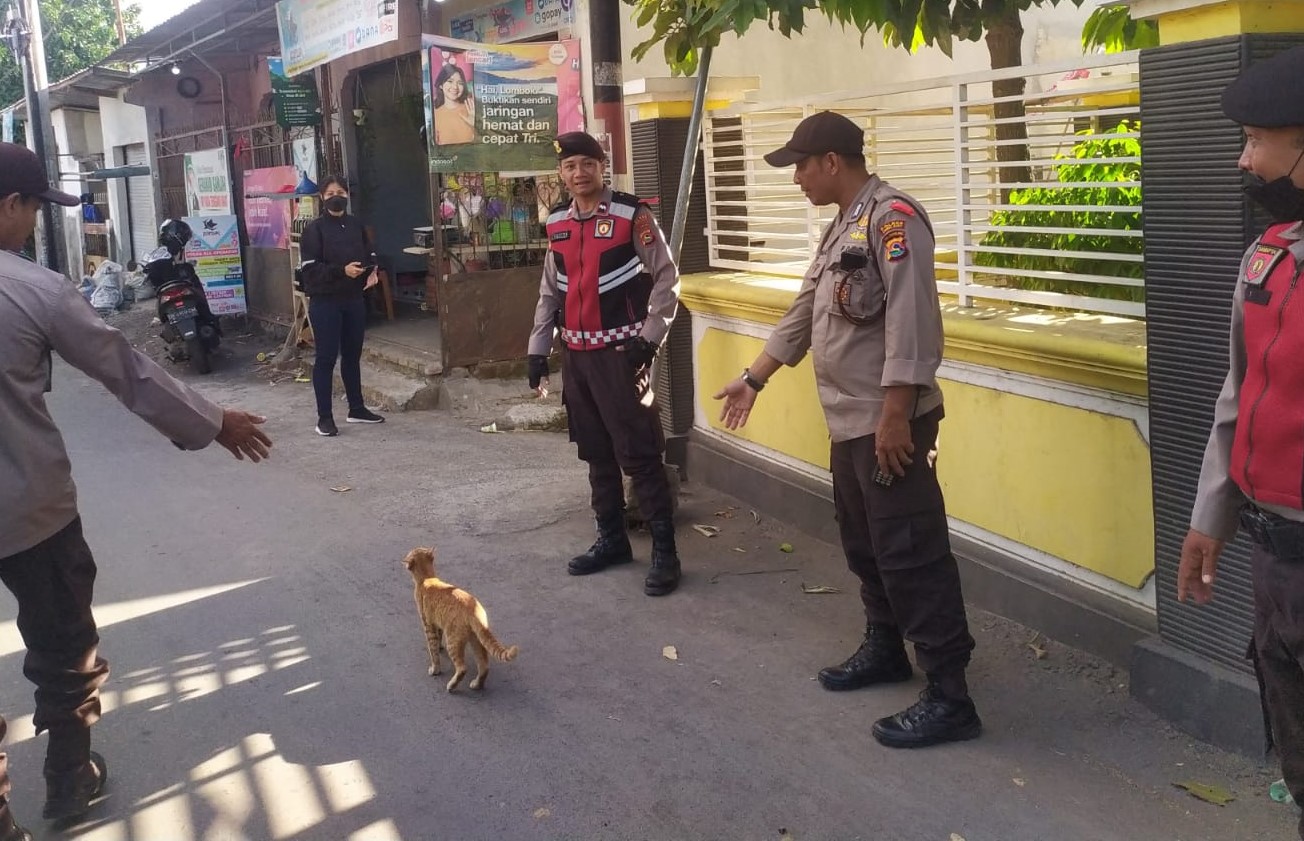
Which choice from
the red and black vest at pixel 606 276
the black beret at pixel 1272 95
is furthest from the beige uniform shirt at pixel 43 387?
the black beret at pixel 1272 95

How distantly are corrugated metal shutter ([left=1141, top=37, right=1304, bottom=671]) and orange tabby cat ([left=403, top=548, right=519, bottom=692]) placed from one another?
2.16 metres

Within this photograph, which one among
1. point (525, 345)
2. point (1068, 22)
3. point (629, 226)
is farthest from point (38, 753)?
point (1068, 22)

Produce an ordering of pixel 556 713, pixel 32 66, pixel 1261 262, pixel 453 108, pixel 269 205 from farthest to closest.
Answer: pixel 32 66, pixel 269 205, pixel 453 108, pixel 556 713, pixel 1261 262

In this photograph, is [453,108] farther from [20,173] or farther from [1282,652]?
[1282,652]

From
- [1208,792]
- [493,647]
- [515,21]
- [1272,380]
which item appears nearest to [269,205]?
[515,21]

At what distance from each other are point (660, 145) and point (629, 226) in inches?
66.3

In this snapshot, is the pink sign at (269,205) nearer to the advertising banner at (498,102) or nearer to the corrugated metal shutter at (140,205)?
the advertising banner at (498,102)

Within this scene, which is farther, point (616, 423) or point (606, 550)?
point (606, 550)

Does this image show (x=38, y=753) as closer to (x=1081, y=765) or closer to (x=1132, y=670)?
(x=1081, y=765)

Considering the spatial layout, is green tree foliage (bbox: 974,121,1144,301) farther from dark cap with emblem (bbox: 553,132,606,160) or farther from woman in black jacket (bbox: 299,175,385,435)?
woman in black jacket (bbox: 299,175,385,435)

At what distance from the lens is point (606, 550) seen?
18.3ft

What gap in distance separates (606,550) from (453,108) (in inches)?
170

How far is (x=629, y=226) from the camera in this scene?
522 cm

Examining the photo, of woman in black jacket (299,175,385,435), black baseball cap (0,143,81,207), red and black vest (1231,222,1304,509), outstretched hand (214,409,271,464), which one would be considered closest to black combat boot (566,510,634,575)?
outstretched hand (214,409,271,464)
